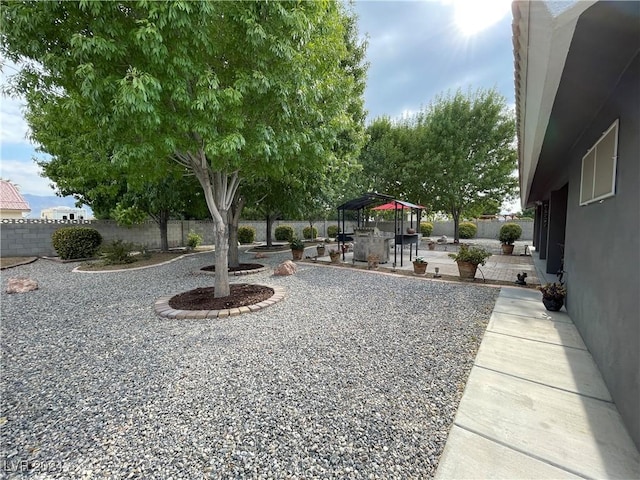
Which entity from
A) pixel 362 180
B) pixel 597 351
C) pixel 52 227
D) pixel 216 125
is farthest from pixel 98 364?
pixel 362 180

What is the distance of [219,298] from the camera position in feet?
16.2

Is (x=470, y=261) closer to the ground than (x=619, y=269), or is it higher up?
closer to the ground

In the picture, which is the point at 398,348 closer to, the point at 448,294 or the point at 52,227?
the point at 448,294

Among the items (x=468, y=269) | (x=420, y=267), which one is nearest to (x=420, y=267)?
(x=420, y=267)

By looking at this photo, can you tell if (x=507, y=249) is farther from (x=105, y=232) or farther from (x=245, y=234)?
(x=105, y=232)

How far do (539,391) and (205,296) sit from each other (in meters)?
4.94

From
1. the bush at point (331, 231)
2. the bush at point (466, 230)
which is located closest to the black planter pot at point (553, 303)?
the bush at point (331, 231)

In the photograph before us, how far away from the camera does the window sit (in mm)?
2510

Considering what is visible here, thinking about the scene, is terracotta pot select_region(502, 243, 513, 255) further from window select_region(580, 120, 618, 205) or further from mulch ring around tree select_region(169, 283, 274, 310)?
mulch ring around tree select_region(169, 283, 274, 310)

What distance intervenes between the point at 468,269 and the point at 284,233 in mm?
13027

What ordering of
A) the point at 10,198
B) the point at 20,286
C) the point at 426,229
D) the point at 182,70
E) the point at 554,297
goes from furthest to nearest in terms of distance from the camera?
the point at 426,229 < the point at 10,198 < the point at 20,286 < the point at 554,297 < the point at 182,70

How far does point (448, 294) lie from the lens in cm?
544

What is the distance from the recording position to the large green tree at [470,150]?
46.0ft

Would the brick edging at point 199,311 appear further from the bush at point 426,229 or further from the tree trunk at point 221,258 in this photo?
the bush at point 426,229
